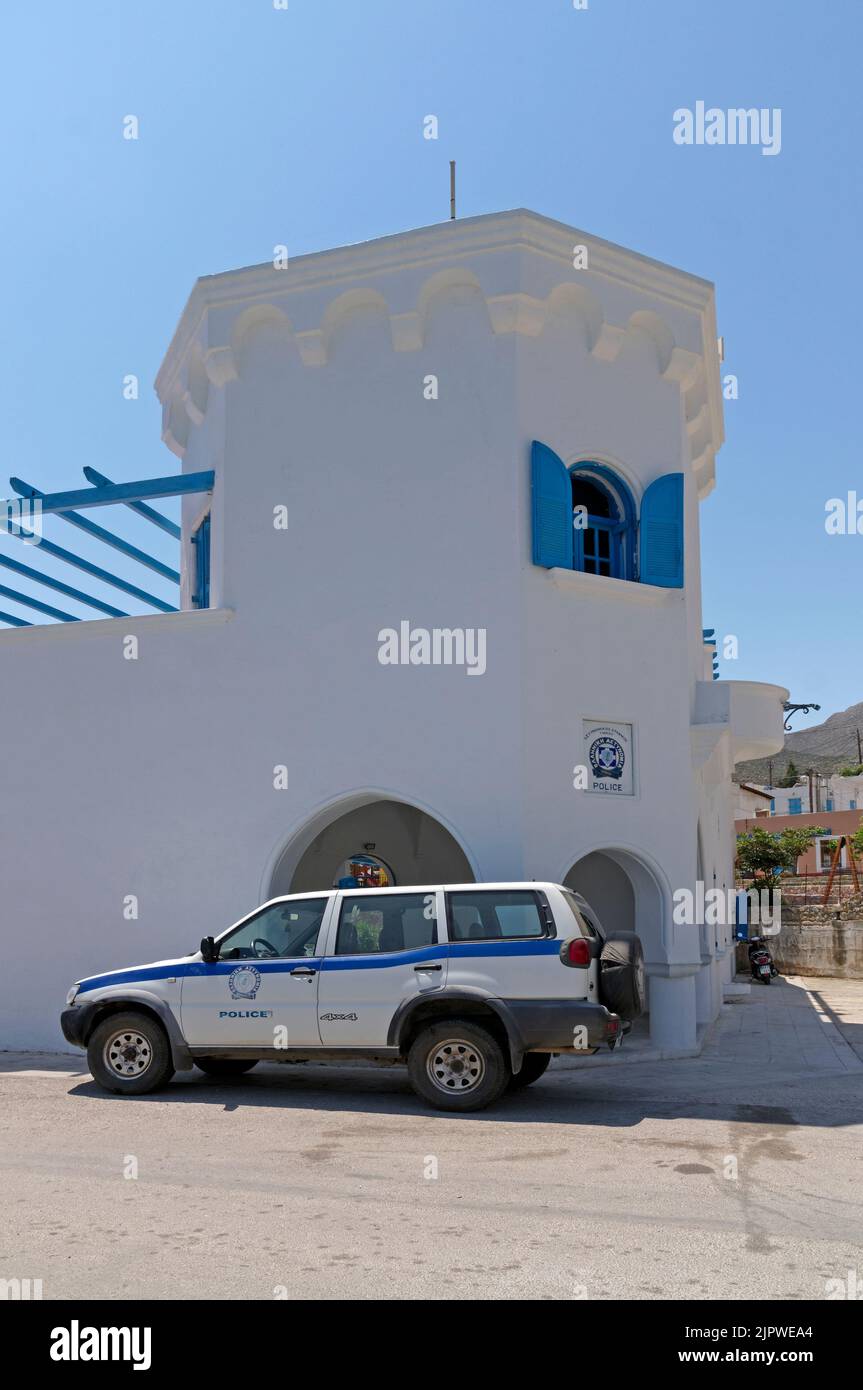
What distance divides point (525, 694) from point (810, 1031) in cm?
706

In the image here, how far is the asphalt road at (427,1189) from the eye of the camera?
17.1ft

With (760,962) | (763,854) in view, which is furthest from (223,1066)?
(763,854)

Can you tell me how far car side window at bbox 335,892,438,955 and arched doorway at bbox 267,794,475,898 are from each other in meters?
6.73

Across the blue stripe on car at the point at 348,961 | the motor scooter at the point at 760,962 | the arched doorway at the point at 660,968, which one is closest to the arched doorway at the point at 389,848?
the arched doorway at the point at 660,968

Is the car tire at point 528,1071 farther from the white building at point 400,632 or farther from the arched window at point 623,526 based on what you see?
the arched window at point 623,526

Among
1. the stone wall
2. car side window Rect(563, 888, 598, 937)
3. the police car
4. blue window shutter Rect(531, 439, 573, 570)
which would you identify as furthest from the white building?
the stone wall

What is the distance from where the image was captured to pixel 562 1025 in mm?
9258

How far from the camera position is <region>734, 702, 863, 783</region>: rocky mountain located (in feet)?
468

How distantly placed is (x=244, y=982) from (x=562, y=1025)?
2724 mm

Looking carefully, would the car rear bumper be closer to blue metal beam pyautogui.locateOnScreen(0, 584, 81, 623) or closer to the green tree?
blue metal beam pyautogui.locateOnScreen(0, 584, 81, 623)

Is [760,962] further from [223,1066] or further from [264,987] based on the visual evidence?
[264,987]
